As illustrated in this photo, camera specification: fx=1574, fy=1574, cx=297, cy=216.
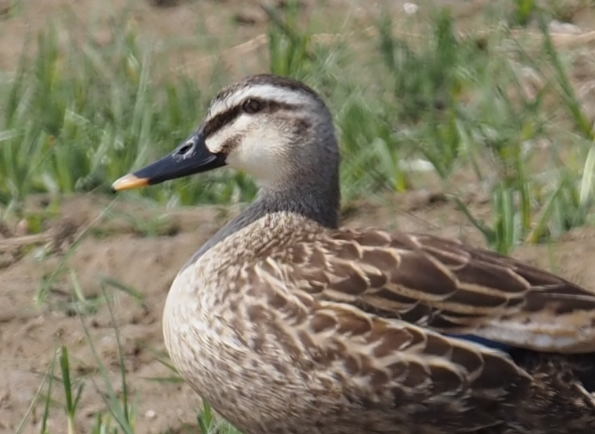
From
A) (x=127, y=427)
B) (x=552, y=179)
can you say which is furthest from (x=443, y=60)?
(x=127, y=427)

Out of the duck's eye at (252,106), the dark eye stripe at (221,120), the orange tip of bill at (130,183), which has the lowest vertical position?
the orange tip of bill at (130,183)

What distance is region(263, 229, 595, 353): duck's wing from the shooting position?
15.5ft

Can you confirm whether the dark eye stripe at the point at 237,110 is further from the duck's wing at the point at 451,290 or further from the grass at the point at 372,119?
the grass at the point at 372,119

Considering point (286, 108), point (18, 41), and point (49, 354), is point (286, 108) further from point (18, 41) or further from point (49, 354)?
point (18, 41)

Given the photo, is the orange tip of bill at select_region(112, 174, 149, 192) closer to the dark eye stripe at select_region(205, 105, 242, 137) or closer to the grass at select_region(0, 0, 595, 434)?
the dark eye stripe at select_region(205, 105, 242, 137)

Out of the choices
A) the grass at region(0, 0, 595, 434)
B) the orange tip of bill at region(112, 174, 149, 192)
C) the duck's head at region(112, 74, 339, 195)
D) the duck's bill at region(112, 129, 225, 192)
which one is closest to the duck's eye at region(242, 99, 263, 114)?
the duck's head at region(112, 74, 339, 195)

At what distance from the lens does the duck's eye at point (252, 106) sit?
5.34 m

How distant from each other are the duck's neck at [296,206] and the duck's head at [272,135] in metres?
0.02

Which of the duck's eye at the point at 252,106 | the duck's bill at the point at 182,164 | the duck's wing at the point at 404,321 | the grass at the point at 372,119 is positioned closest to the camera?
the duck's wing at the point at 404,321

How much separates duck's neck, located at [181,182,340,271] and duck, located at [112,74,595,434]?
26cm

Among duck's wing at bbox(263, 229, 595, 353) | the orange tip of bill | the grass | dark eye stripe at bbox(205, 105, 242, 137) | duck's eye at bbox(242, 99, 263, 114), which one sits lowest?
the grass

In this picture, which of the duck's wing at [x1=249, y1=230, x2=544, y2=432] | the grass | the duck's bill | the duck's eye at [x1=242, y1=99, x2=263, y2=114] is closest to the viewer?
the duck's wing at [x1=249, y1=230, x2=544, y2=432]

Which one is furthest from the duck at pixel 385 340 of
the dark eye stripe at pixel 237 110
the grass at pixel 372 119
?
the grass at pixel 372 119

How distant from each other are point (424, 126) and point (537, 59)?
33.1 inches
